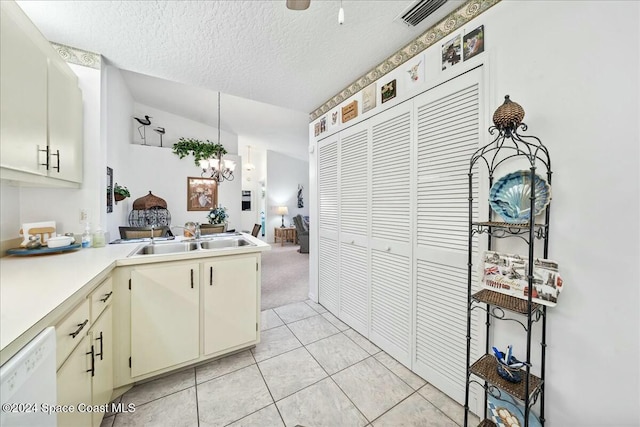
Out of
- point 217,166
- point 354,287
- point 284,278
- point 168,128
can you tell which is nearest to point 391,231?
point 354,287

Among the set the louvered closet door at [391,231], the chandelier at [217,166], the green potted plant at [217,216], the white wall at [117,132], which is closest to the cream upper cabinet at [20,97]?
the white wall at [117,132]

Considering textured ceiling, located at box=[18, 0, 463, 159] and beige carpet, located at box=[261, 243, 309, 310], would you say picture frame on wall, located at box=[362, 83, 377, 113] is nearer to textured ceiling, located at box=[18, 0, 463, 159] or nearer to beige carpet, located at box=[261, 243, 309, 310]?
textured ceiling, located at box=[18, 0, 463, 159]

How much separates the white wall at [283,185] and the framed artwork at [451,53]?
689cm

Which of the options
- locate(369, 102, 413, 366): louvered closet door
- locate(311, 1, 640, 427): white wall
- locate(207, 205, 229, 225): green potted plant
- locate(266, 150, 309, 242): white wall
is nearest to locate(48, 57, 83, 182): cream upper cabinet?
locate(369, 102, 413, 366): louvered closet door

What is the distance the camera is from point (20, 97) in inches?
50.1

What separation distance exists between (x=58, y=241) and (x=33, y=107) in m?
0.96

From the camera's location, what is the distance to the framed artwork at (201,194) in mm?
5375

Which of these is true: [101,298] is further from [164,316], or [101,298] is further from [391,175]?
[391,175]

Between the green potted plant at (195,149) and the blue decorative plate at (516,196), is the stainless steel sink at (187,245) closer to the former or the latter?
the blue decorative plate at (516,196)

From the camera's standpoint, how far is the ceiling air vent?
1.49 m

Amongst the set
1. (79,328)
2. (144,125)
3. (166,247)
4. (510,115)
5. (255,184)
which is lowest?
(79,328)

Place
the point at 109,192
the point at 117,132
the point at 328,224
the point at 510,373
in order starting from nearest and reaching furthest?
the point at 510,373, the point at 109,192, the point at 328,224, the point at 117,132

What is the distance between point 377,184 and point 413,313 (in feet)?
3.69

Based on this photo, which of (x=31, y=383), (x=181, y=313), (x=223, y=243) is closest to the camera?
(x=31, y=383)
